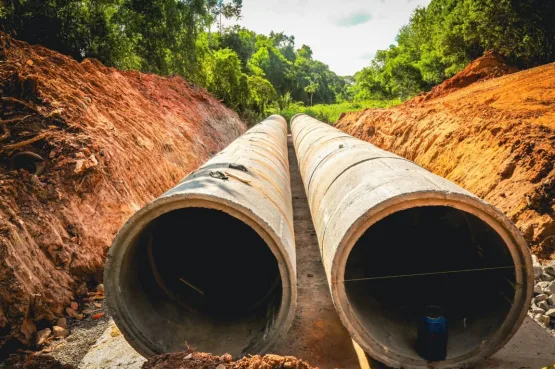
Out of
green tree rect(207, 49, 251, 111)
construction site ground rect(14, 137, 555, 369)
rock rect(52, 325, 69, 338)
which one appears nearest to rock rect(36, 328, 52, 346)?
rock rect(52, 325, 69, 338)

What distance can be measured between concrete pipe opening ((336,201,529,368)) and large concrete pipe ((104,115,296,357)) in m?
0.78

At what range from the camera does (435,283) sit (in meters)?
4.28

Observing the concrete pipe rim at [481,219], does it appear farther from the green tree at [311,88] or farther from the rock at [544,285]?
the green tree at [311,88]

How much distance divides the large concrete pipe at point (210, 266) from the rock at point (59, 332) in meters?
1.10

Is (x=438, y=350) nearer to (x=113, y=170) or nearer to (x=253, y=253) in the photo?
(x=253, y=253)

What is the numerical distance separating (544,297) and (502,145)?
335 cm

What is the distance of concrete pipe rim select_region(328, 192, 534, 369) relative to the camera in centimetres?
284

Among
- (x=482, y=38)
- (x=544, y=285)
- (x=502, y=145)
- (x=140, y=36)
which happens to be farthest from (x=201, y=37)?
(x=544, y=285)

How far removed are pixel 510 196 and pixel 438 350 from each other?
3607 mm

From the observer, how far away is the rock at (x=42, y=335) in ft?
12.0

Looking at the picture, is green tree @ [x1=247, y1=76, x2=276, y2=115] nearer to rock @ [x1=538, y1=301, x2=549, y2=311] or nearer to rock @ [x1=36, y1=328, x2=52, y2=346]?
rock @ [x1=36, y1=328, x2=52, y2=346]

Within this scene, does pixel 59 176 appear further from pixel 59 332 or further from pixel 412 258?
pixel 412 258

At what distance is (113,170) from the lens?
19.6 ft

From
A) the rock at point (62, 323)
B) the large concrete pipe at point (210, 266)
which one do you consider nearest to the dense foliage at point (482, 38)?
the large concrete pipe at point (210, 266)
